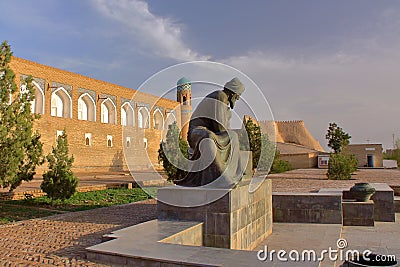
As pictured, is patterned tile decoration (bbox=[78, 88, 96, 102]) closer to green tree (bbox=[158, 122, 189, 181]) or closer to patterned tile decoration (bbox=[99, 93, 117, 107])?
patterned tile decoration (bbox=[99, 93, 117, 107])

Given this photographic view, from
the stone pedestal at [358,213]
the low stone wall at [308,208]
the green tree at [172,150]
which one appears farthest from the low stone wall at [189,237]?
the green tree at [172,150]

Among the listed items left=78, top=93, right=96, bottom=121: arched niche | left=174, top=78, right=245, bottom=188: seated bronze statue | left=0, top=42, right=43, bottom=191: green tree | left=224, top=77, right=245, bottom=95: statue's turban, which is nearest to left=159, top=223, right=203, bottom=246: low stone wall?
left=174, top=78, right=245, bottom=188: seated bronze statue

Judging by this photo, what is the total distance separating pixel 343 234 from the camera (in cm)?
576

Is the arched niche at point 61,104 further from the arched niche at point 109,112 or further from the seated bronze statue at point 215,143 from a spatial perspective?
the seated bronze statue at point 215,143

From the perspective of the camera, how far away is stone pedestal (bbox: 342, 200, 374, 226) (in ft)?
21.0

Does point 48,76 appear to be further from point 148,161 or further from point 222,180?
point 222,180

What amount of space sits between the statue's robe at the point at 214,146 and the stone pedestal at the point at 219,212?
296 millimetres

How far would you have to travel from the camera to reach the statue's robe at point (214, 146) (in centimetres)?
495

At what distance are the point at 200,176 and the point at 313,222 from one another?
259cm

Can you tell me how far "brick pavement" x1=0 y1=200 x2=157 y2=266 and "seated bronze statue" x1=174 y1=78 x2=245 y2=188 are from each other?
5.13 feet

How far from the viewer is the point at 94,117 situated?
27219 mm

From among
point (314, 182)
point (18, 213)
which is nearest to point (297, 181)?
point (314, 182)

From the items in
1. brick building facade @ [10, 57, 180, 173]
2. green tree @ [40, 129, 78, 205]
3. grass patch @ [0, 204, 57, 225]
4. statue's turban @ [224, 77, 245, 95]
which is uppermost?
brick building facade @ [10, 57, 180, 173]

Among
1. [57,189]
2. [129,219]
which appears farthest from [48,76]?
[129,219]
